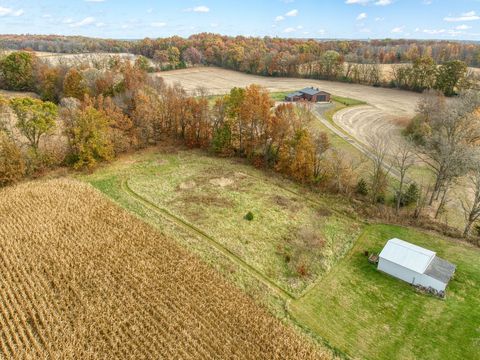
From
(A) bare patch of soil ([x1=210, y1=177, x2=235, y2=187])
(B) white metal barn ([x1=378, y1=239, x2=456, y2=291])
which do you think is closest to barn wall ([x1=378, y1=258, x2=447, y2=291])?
(B) white metal barn ([x1=378, y1=239, x2=456, y2=291])

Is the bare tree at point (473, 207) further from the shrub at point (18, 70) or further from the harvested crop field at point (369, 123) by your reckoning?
the shrub at point (18, 70)

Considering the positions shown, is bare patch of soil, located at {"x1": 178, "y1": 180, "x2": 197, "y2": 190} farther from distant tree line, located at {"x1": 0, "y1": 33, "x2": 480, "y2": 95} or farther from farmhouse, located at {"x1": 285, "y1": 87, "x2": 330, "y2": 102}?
distant tree line, located at {"x1": 0, "y1": 33, "x2": 480, "y2": 95}

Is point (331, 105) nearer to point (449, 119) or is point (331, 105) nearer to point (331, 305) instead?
point (449, 119)

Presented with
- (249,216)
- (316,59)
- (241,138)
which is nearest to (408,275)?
(249,216)

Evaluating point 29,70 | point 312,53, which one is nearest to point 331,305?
point 29,70

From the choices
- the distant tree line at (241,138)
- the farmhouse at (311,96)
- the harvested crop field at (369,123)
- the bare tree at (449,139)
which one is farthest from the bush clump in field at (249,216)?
the farmhouse at (311,96)

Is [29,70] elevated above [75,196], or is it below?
above

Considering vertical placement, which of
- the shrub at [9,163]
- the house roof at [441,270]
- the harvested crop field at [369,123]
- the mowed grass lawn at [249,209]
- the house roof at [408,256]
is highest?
the shrub at [9,163]

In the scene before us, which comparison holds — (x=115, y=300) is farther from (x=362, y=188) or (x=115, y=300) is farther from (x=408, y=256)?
(x=362, y=188)
